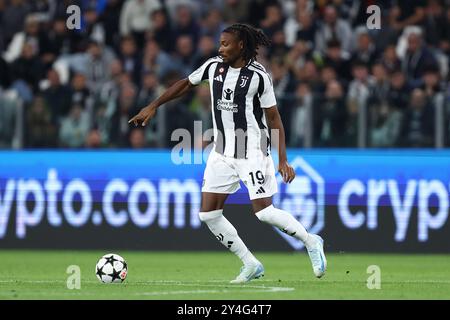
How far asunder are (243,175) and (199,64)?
7852 millimetres

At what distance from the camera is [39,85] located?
18.9m

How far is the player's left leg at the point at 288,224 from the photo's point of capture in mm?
10914

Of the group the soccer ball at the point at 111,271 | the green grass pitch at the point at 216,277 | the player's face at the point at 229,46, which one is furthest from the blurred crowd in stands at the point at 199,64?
the soccer ball at the point at 111,271

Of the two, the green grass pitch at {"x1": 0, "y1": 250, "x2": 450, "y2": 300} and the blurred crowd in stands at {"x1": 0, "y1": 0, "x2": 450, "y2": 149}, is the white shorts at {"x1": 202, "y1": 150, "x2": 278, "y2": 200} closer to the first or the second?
the green grass pitch at {"x1": 0, "y1": 250, "x2": 450, "y2": 300}

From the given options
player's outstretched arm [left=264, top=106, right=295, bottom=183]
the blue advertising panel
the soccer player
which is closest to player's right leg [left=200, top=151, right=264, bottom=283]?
the soccer player

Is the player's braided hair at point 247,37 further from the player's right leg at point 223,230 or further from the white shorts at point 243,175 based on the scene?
the player's right leg at point 223,230

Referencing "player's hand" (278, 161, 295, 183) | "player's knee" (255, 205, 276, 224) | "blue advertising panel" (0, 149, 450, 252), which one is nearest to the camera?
"player's hand" (278, 161, 295, 183)

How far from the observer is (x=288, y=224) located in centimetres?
1095

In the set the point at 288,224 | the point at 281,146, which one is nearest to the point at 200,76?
the point at 281,146

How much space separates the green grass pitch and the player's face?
2053mm

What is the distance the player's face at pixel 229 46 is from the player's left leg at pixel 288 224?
1321 millimetres

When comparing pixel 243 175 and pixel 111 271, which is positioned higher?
pixel 243 175

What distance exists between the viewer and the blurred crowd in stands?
1659 centimetres

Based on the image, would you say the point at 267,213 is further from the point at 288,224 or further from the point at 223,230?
the point at 223,230
